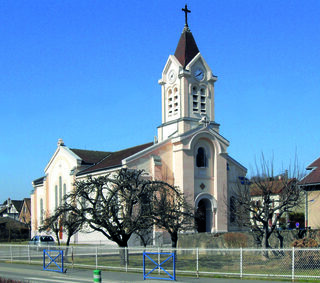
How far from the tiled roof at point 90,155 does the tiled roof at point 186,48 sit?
51.7 ft

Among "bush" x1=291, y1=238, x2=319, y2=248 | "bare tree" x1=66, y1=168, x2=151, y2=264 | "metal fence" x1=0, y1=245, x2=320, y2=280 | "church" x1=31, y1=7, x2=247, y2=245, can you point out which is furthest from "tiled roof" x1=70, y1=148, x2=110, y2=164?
"bush" x1=291, y1=238, x2=319, y2=248

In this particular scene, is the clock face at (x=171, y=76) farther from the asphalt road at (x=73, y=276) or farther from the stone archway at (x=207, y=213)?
the asphalt road at (x=73, y=276)

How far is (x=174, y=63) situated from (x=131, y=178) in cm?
2351

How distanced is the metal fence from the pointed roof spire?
22.9 m

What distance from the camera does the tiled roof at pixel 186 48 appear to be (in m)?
48.5

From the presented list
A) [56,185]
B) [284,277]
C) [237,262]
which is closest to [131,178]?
[237,262]

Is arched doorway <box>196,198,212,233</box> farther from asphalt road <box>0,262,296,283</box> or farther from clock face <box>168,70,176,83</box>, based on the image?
asphalt road <box>0,262,296,283</box>

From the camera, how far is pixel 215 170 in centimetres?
4734

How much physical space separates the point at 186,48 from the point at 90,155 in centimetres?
1774

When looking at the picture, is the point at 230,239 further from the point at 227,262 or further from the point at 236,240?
the point at 227,262

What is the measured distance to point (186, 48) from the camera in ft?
161

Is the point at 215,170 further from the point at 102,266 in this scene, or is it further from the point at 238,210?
the point at 102,266

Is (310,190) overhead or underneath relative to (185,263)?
overhead

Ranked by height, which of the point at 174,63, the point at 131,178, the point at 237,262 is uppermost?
the point at 174,63
